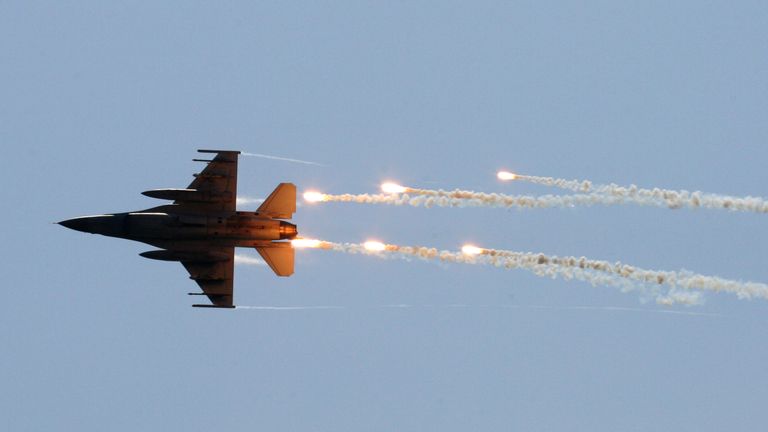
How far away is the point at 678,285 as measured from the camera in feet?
159

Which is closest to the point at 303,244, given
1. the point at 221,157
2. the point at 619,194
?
the point at 221,157

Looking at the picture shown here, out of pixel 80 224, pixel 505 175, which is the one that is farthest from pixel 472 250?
pixel 80 224

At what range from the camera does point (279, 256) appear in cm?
5456

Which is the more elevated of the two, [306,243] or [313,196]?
[313,196]

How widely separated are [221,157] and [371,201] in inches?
326

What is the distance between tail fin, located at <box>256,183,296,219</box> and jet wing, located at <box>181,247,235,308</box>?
3.32m

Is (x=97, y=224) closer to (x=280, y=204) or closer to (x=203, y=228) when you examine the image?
(x=203, y=228)

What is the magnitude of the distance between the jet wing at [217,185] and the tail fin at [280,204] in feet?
6.90

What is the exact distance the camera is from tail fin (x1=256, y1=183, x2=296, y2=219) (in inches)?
2124

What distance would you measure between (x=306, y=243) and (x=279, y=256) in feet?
5.60

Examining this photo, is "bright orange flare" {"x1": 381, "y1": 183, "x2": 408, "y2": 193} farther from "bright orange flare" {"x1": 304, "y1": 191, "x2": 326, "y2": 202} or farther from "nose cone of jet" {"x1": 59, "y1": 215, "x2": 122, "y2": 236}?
"nose cone of jet" {"x1": 59, "y1": 215, "x2": 122, "y2": 236}

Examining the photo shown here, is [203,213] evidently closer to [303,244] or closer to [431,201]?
[303,244]

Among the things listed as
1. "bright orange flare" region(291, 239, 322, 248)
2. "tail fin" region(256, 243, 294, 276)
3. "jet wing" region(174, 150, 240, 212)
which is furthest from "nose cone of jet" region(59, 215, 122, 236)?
"bright orange flare" region(291, 239, 322, 248)

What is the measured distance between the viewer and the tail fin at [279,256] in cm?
5447
